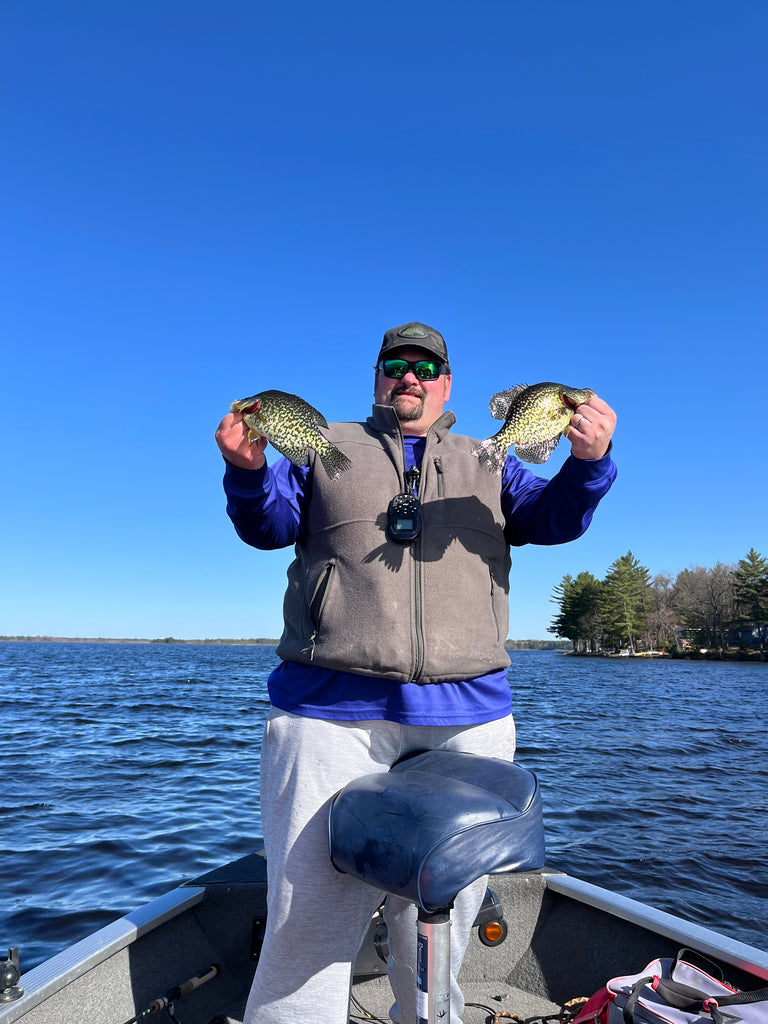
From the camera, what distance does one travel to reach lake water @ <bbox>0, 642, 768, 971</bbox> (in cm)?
751

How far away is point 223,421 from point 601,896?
337cm

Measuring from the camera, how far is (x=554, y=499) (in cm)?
290

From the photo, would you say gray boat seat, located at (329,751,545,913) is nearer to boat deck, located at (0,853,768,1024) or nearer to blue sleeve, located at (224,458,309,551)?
blue sleeve, located at (224,458,309,551)

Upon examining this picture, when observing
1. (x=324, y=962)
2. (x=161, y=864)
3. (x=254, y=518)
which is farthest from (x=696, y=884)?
(x=254, y=518)

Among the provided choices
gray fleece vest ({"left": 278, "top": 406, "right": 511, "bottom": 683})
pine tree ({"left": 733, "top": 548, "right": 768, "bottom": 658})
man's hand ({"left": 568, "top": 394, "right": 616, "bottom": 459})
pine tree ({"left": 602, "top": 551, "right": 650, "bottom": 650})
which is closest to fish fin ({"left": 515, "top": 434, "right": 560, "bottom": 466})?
gray fleece vest ({"left": 278, "top": 406, "right": 511, "bottom": 683})

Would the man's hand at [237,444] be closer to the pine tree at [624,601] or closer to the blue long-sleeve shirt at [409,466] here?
the blue long-sleeve shirt at [409,466]

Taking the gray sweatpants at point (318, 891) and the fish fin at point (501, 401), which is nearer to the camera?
the gray sweatpants at point (318, 891)

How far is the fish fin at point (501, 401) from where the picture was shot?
136 inches

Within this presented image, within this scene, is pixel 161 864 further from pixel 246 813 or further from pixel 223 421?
pixel 223 421

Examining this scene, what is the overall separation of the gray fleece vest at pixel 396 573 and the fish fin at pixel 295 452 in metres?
0.08

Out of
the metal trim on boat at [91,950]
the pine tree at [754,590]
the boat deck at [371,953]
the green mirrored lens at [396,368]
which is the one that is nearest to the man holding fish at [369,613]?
the green mirrored lens at [396,368]

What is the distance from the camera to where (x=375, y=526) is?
2775 mm

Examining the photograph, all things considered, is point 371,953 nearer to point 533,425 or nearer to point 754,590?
point 533,425

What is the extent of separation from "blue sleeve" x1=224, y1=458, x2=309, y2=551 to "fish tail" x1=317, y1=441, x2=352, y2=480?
5.2 inches
